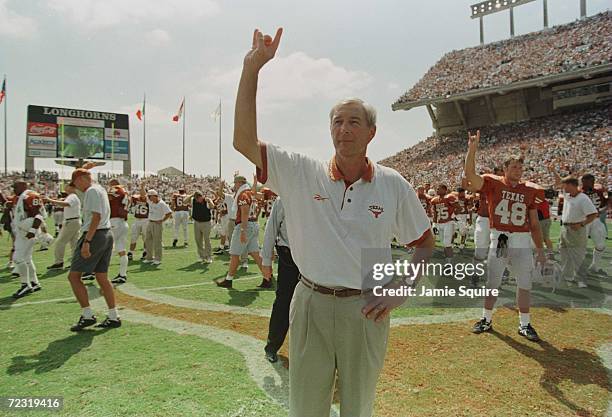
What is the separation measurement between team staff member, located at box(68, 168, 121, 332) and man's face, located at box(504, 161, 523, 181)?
556cm

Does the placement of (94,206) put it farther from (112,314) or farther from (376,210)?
(376,210)

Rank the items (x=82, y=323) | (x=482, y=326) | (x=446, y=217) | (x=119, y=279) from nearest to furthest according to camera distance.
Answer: (x=482, y=326) → (x=82, y=323) → (x=119, y=279) → (x=446, y=217)

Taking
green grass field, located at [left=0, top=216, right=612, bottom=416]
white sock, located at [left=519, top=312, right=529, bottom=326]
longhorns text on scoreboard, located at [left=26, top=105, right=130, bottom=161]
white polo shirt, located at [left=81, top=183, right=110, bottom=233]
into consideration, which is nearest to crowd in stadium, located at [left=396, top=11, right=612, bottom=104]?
longhorns text on scoreboard, located at [left=26, top=105, right=130, bottom=161]

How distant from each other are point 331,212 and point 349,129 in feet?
1.55

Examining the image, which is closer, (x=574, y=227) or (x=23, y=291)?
(x=23, y=291)

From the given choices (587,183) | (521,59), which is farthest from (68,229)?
(521,59)

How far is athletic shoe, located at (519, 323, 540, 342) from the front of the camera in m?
5.17

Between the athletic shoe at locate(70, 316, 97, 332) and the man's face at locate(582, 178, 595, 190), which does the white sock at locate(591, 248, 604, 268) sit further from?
the athletic shoe at locate(70, 316, 97, 332)

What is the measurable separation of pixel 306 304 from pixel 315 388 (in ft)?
1.50

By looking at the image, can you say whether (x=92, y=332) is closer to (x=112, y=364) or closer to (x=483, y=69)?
(x=112, y=364)

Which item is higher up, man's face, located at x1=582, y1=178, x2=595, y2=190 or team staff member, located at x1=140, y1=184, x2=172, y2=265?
man's face, located at x1=582, y1=178, x2=595, y2=190

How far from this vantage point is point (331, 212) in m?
2.29

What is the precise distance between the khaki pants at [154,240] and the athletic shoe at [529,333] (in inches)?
352

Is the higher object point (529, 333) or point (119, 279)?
point (119, 279)
